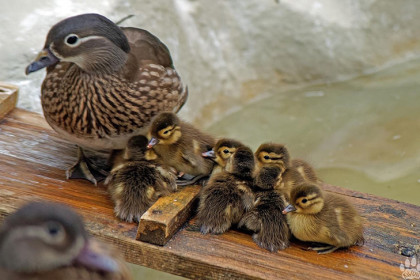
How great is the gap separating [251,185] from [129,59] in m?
0.74

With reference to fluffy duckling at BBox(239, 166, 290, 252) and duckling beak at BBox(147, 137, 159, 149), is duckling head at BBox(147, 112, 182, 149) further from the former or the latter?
A: fluffy duckling at BBox(239, 166, 290, 252)

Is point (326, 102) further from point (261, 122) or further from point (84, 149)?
point (84, 149)

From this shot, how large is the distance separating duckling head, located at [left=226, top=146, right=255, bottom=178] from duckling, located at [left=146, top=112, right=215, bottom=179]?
21 cm

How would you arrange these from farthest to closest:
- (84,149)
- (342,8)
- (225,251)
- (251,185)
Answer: (342,8)
(84,149)
(251,185)
(225,251)

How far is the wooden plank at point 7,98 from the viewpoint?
10.3 ft

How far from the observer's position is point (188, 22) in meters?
4.71

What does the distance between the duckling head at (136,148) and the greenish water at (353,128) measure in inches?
66.6

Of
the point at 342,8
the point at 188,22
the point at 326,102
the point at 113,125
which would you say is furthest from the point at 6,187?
the point at 342,8

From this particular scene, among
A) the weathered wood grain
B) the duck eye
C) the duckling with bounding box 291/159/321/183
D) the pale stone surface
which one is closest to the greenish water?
the pale stone surface

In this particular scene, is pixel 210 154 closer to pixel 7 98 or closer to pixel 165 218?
pixel 165 218

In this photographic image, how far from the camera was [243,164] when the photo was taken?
2457 millimetres

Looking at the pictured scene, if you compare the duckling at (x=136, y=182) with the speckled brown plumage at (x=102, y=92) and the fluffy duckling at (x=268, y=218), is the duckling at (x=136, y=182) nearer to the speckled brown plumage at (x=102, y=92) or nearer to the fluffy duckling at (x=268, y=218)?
the speckled brown plumage at (x=102, y=92)

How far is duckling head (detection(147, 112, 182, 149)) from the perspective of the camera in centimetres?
257

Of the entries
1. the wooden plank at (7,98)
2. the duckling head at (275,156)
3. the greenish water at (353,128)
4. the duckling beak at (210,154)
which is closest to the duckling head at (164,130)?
the duckling beak at (210,154)
